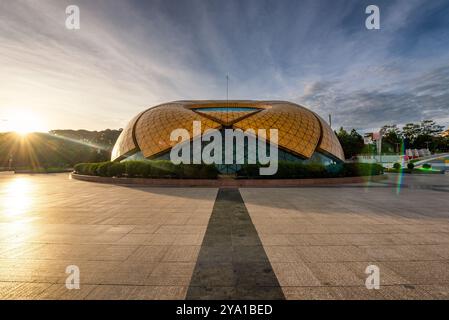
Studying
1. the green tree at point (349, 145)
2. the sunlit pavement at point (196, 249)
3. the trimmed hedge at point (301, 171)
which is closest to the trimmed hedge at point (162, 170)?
the trimmed hedge at point (301, 171)

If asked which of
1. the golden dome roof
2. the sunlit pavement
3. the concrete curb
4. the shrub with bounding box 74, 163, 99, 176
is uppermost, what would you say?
the golden dome roof

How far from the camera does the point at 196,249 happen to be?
199 inches

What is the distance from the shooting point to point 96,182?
19.5m

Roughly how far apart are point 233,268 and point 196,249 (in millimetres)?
1226

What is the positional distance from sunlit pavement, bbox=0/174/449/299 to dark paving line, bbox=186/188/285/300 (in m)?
0.08

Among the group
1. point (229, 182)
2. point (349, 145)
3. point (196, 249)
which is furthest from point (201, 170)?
point (349, 145)

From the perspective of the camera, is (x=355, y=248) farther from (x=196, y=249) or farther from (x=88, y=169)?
(x=88, y=169)

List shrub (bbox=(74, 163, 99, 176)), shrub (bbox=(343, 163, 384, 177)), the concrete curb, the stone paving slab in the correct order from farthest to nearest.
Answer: shrub (bbox=(74, 163, 99, 176)) → shrub (bbox=(343, 163, 384, 177)) → the concrete curb → the stone paving slab

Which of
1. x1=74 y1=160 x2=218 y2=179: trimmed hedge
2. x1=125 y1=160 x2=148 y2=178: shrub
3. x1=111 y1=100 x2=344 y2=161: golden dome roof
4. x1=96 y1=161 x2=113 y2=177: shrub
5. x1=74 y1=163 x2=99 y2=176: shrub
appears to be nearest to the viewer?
x1=74 y1=160 x2=218 y2=179: trimmed hedge

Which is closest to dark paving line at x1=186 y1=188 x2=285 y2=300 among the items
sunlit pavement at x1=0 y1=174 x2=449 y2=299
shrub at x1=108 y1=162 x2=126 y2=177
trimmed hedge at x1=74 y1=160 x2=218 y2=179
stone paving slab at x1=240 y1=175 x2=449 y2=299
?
sunlit pavement at x1=0 y1=174 x2=449 y2=299

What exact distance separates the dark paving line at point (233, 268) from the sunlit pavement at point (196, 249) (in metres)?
0.08

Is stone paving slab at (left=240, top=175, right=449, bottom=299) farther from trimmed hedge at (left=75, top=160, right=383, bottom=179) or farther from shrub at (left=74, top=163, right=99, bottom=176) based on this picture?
shrub at (left=74, top=163, right=99, bottom=176)

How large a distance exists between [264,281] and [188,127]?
19352 millimetres

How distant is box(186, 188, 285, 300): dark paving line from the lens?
339 centimetres
